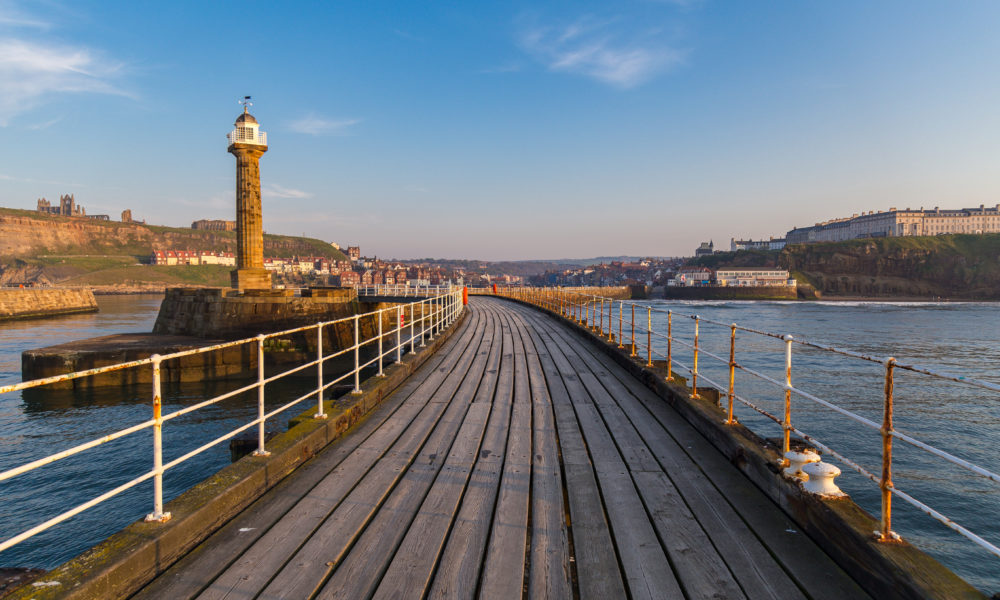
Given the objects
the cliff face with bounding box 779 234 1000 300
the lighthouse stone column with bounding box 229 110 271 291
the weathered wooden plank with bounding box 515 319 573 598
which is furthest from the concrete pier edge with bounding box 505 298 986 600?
the cliff face with bounding box 779 234 1000 300

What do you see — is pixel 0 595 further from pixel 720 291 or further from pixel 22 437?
pixel 720 291

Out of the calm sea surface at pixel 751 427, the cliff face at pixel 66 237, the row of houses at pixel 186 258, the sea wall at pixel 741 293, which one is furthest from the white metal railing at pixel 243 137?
the cliff face at pixel 66 237

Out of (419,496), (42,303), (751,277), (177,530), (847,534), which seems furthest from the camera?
(751,277)

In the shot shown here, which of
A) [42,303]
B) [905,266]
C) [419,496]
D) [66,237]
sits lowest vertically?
[42,303]

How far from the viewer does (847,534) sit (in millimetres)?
2715

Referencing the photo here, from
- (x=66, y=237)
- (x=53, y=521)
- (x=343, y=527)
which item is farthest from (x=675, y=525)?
(x=66, y=237)

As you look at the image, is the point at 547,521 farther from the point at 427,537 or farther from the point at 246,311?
the point at 246,311

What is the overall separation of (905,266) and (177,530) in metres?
162

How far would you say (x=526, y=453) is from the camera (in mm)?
4617

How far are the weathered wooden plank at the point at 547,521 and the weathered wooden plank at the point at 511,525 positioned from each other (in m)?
0.06

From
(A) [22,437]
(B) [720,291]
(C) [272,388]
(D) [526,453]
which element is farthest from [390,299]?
(B) [720,291]

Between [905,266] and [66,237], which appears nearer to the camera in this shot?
[905,266]

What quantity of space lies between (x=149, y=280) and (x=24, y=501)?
158612mm

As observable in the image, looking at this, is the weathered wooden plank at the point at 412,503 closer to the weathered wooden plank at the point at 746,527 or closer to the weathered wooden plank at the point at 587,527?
the weathered wooden plank at the point at 587,527
